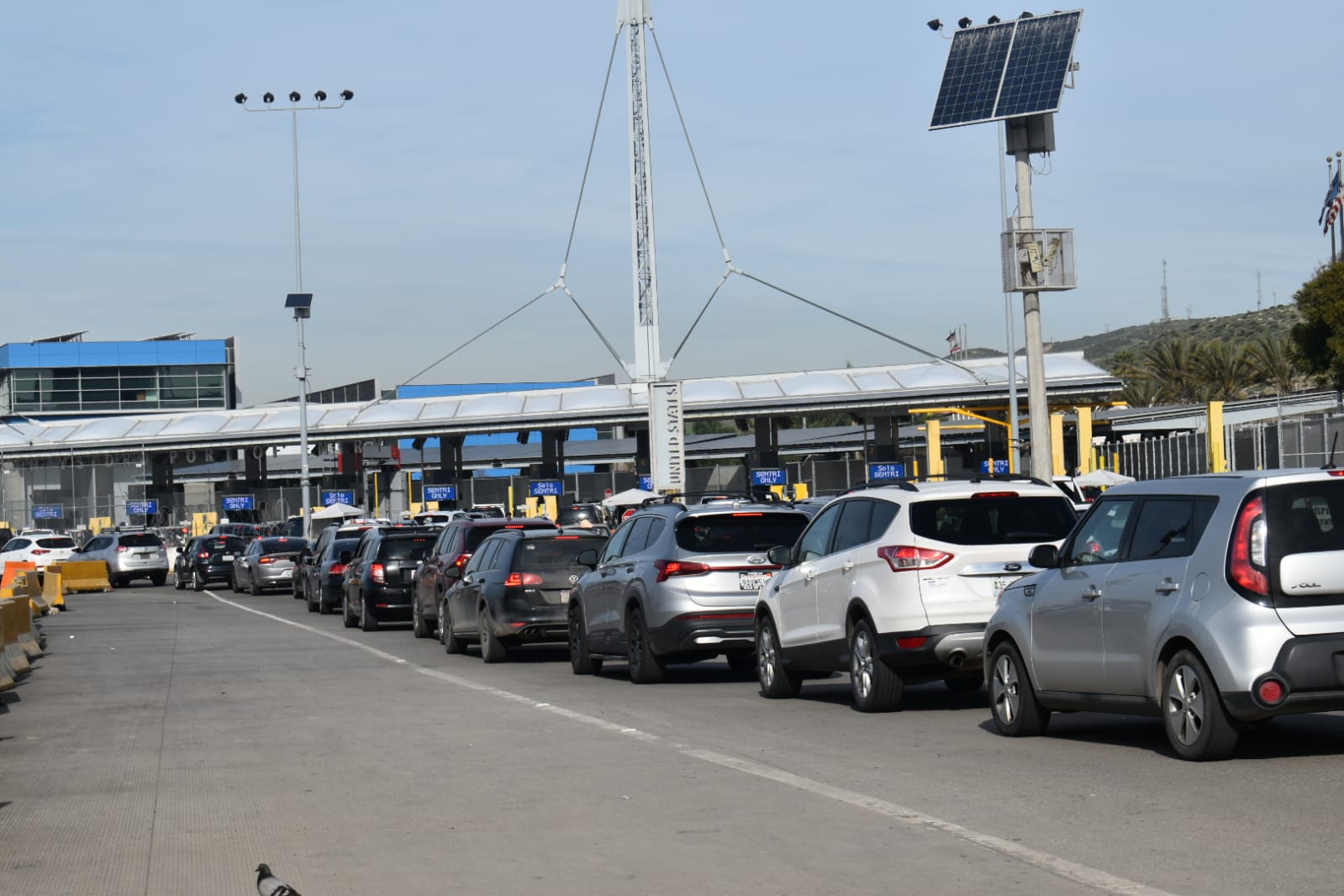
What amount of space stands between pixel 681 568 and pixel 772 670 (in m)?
1.77

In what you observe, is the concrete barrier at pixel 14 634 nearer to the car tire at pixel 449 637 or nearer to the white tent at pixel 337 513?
the car tire at pixel 449 637

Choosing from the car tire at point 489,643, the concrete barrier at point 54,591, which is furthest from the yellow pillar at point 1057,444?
the car tire at point 489,643

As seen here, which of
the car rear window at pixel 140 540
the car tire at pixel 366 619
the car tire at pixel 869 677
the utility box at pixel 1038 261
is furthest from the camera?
the car rear window at pixel 140 540

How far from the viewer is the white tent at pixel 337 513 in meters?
69.4

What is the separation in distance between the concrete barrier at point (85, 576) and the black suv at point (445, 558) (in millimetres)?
25826

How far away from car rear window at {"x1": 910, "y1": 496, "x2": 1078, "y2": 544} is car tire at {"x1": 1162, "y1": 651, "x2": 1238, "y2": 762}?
121 inches

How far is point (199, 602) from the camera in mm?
40812

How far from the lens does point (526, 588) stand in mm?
20375

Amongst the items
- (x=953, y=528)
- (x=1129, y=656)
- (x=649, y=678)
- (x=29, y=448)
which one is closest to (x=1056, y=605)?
(x=1129, y=656)

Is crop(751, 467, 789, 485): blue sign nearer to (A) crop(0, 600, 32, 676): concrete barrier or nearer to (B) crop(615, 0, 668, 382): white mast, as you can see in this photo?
(B) crop(615, 0, 668, 382): white mast

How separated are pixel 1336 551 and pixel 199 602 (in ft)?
114

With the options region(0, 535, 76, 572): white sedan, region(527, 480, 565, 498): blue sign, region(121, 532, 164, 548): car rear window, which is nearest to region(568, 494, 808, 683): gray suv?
region(0, 535, 76, 572): white sedan

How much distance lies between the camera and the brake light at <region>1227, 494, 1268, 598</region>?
9555mm

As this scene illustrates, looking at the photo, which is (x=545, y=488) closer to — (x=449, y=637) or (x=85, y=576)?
(x=85, y=576)
